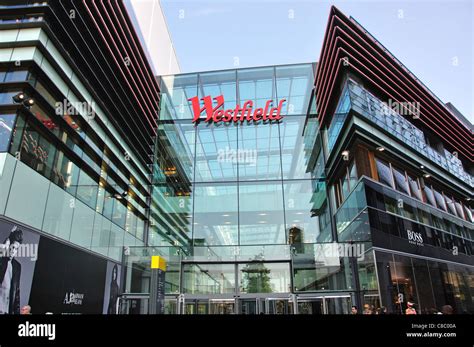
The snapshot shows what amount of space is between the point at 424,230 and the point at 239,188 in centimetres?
1019

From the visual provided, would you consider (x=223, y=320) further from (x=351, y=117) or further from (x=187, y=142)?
(x=187, y=142)

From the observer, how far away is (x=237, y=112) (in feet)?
68.4

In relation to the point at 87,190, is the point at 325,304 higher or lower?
lower

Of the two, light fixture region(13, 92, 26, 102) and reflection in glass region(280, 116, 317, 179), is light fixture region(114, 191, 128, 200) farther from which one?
reflection in glass region(280, 116, 317, 179)

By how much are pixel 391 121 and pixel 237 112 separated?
932 cm

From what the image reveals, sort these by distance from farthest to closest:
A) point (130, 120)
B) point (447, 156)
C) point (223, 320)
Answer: point (447, 156) < point (130, 120) < point (223, 320)

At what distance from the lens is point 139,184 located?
64.9 feet

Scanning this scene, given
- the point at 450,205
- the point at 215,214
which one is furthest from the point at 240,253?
the point at 450,205

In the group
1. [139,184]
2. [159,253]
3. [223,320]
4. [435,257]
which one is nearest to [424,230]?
[435,257]

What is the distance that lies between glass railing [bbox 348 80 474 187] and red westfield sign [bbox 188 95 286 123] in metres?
6.07

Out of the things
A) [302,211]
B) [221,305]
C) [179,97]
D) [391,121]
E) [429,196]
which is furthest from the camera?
[179,97]

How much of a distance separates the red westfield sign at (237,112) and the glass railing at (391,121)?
239 inches

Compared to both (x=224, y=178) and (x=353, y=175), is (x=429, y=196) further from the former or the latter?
(x=224, y=178)

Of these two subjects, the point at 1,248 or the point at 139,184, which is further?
the point at 139,184
